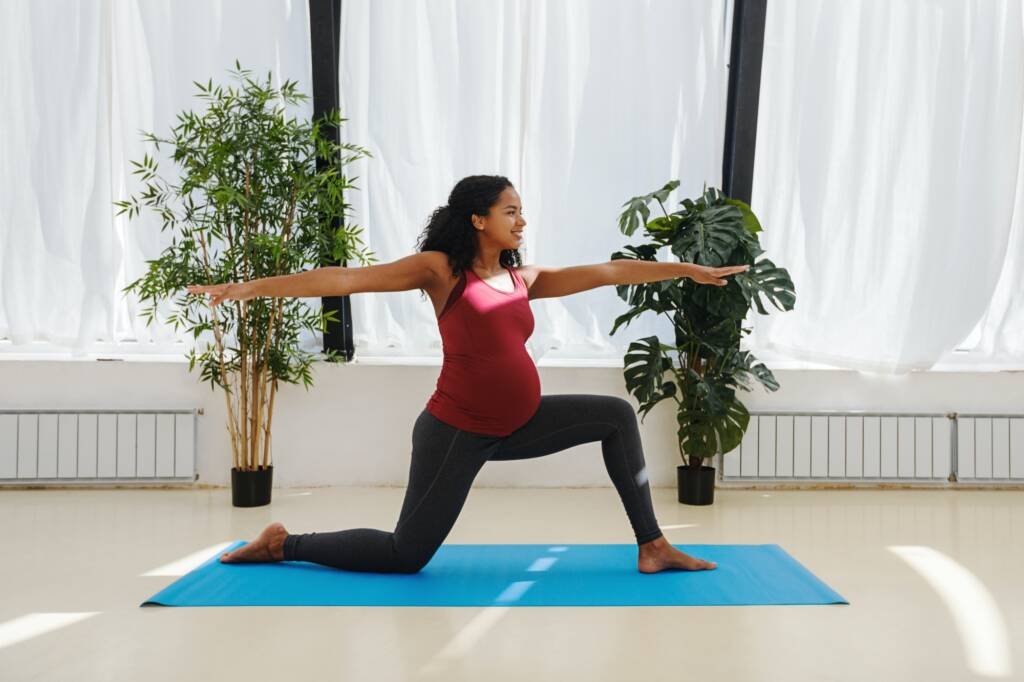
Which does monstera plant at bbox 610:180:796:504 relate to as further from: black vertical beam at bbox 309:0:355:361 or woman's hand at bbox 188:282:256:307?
woman's hand at bbox 188:282:256:307

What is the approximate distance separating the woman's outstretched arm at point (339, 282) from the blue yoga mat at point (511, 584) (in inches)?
35.1

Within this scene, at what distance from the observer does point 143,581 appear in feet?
9.45

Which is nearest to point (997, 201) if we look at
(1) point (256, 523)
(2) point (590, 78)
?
(2) point (590, 78)

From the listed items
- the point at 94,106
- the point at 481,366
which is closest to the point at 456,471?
the point at 481,366

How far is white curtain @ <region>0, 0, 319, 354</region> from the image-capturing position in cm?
452

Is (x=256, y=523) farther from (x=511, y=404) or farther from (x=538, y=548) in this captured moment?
(x=511, y=404)

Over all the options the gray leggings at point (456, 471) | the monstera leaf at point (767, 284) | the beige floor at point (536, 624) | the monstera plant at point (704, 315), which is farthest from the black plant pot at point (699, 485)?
the gray leggings at point (456, 471)

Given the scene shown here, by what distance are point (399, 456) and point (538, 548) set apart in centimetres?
156

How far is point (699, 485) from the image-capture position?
4.30 m

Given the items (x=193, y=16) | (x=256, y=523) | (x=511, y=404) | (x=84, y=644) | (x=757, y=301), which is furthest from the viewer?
(x=193, y=16)

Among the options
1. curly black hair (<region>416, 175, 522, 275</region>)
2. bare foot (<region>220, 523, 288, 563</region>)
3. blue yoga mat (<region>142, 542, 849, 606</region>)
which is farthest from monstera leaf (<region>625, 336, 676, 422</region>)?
bare foot (<region>220, 523, 288, 563</region>)

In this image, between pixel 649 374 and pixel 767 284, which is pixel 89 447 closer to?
pixel 649 374

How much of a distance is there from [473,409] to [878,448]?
2.89 meters

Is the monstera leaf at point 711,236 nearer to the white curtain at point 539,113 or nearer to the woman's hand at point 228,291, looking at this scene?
the white curtain at point 539,113
